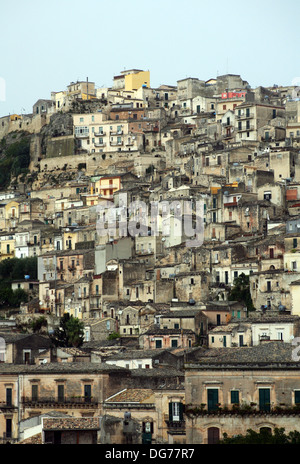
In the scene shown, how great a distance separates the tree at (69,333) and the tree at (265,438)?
27.5 meters

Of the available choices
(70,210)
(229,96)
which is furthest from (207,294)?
(229,96)

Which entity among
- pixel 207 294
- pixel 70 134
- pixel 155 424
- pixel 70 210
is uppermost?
pixel 70 134

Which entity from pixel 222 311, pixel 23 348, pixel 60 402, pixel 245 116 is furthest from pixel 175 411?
pixel 245 116

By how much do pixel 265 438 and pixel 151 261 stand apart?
4694 centimetres

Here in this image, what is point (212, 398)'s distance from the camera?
53031mm

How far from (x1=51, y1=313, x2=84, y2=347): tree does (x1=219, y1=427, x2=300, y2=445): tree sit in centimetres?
2750

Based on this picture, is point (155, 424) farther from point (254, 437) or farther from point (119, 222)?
point (119, 222)

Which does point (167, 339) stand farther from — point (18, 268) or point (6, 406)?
point (18, 268)

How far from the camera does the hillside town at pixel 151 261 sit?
53.3 metres

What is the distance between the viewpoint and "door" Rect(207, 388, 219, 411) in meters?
52.8

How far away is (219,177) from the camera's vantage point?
352ft

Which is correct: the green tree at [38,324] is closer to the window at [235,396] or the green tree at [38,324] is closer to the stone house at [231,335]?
the stone house at [231,335]

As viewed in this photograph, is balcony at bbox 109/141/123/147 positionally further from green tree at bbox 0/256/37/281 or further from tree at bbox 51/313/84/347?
tree at bbox 51/313/84/347

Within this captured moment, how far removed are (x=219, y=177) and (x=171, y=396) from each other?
5226cm
